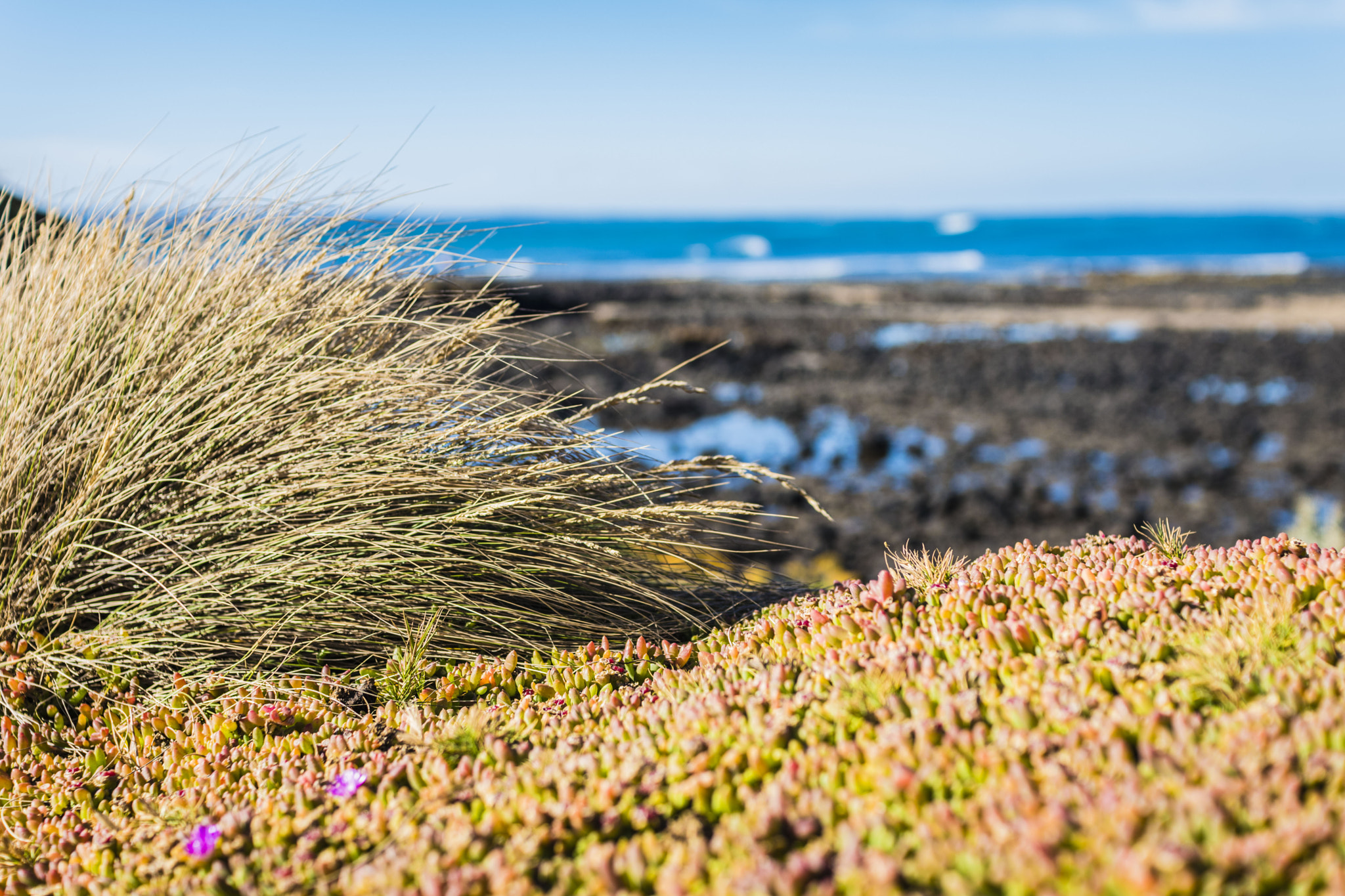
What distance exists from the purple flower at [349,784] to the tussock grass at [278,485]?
745 millimetres

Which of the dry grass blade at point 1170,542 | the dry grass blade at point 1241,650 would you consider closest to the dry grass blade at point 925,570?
the dry grass blade at point 1170,542

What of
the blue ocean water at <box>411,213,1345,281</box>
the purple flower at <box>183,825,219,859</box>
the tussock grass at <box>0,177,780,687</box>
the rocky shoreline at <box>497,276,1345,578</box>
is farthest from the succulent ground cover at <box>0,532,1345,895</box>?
the blue ocean water at <box>411,213,1345,281</box>

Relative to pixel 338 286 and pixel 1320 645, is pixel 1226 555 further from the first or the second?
pixel 338 286

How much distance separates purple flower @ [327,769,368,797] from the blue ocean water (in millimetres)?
32011

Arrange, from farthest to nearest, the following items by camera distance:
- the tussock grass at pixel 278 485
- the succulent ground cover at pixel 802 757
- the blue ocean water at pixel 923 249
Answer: the blue ocean water at pixel 923 249 < the tussock grass at pixel 278 485 < the succulent ground cover at pixel 802 757

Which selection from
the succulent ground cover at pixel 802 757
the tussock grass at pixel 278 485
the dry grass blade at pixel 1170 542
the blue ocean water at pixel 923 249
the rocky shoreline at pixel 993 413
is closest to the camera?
the succulent ground cover at pixel 802 757

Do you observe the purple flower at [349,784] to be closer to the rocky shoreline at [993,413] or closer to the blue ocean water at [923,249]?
the rocky shoreline at [993,413]

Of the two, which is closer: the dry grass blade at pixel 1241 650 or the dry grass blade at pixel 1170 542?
the dry grass blade at pixel 1241 650

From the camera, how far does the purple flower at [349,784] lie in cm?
260

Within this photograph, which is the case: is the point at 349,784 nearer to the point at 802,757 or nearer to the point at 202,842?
the point at 202,842

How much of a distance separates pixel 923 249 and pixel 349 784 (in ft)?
306

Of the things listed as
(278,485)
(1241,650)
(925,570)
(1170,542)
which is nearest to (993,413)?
(1170,542)

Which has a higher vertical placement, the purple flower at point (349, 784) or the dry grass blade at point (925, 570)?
the dry grass blade at point (925, 570)

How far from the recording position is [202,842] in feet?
7.84
